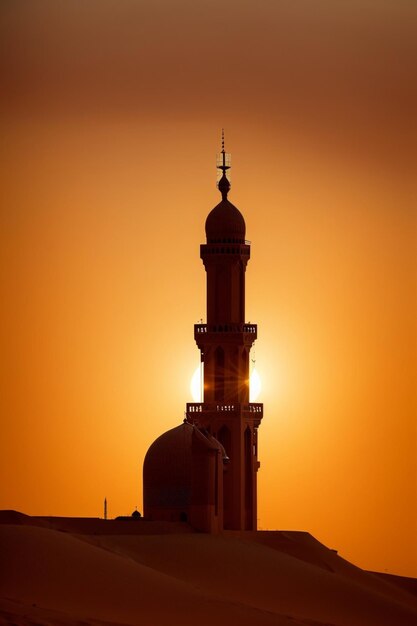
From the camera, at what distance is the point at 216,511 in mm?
109250

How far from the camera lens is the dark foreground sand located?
3290 inches

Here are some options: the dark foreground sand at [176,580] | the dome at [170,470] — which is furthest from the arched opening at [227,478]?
the dark foreground sand at [176,580]

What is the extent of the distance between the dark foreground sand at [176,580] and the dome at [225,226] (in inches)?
650

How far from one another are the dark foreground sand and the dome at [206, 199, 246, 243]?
54.2ft

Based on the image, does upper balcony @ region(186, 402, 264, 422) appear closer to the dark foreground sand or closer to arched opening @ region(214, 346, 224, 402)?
arched opening @ region(214, 346, 224, 402)

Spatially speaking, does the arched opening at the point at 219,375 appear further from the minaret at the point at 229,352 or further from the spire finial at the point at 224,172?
the spire finial at the point at 224,172

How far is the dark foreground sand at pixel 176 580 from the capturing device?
8356 centimetres

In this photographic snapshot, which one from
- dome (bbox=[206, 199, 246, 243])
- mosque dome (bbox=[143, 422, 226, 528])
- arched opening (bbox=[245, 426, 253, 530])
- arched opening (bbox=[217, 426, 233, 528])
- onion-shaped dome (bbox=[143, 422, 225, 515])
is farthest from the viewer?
dome (bbox=[206, 199, 246, 243])

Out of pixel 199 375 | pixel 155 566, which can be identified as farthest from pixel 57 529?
pixel 199 375

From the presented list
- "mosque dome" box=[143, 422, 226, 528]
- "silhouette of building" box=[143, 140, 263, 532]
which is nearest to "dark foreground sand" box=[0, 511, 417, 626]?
"mosque dome" box=[143, 422, 226, 528]

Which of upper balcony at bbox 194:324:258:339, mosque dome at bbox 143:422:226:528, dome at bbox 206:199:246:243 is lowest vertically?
mosque dome at bbox 143:422:226:528

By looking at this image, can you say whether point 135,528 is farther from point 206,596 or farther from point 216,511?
point 206,596

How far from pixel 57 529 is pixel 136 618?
Result: 1747 cm

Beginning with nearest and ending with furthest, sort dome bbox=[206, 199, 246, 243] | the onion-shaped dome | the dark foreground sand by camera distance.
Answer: the dark foreground sand < the onion-shaped dome < dome bbox=[206, 199, 246, 243]
